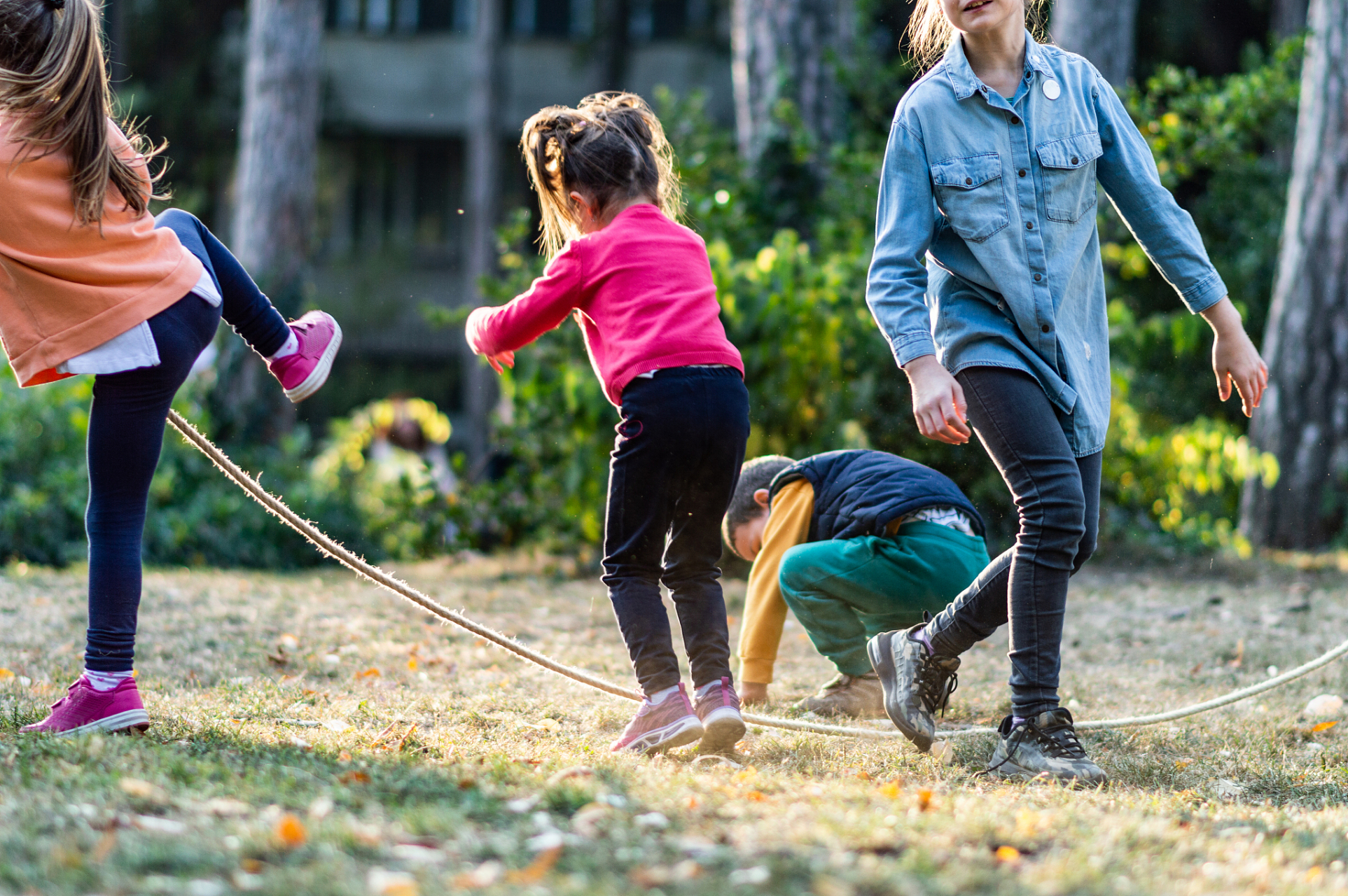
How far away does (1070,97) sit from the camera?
9.83ft

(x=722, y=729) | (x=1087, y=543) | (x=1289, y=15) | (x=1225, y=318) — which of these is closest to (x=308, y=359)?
(x=722, y=729)

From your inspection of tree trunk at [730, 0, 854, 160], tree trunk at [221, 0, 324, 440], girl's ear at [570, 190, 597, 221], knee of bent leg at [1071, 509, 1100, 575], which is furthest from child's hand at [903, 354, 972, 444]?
tree trunk at [221, 0, 324, 440]

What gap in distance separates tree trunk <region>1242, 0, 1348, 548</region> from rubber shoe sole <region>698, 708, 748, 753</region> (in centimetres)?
594

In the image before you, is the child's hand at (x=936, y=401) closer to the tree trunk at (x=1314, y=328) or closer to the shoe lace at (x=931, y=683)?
→ the shoe lace at (x=931, y=683)

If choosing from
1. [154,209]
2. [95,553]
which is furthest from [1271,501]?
[154,209]

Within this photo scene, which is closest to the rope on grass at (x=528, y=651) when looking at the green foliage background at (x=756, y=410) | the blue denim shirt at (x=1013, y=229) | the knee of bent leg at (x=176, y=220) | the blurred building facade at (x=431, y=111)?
the knee of bent leg at (x=176, y=220)

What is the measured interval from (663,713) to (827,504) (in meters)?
1.01

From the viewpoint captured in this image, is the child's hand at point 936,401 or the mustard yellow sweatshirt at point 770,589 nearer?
the child's hand at point 936,401

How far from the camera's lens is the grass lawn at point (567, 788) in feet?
6.24

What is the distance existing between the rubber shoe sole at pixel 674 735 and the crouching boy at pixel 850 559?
782mm

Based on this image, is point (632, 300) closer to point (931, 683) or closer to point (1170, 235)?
point (931, 683)

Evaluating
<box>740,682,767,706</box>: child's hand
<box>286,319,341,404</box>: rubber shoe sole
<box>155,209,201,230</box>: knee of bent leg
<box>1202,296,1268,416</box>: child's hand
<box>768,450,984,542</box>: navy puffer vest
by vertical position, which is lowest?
<box>740,682,767,706</box>: child's hand

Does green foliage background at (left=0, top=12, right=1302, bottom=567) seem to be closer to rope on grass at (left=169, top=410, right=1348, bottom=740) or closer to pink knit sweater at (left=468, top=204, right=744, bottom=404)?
rope on grass at (left=169, top=410, right=1348, bottom=740)

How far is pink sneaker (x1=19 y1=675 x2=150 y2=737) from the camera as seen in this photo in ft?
9.22
